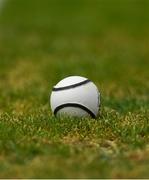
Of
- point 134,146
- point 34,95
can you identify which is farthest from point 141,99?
point 134,146

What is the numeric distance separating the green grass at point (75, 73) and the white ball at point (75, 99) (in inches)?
9.3

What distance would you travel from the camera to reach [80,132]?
30.0 feet

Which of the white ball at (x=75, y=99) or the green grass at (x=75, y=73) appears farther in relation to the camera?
the white ball at (x=75, y=99)

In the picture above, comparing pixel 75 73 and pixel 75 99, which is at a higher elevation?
pixel 75 73

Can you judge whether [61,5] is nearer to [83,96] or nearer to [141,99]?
[141,99]

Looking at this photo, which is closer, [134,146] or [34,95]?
[134,146]

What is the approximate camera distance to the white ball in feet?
32.0

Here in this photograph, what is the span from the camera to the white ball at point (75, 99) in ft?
32.0

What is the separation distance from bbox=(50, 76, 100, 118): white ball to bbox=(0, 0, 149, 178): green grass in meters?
0.24

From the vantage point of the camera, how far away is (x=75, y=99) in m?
9.75

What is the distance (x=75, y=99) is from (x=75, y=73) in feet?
20.7

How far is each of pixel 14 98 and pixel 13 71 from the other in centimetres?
400

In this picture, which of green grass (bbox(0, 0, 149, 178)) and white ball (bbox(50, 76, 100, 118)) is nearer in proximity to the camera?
green grass (bbox(0, 0, 149, 178))

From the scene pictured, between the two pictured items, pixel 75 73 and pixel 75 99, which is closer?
pixel 75 99
